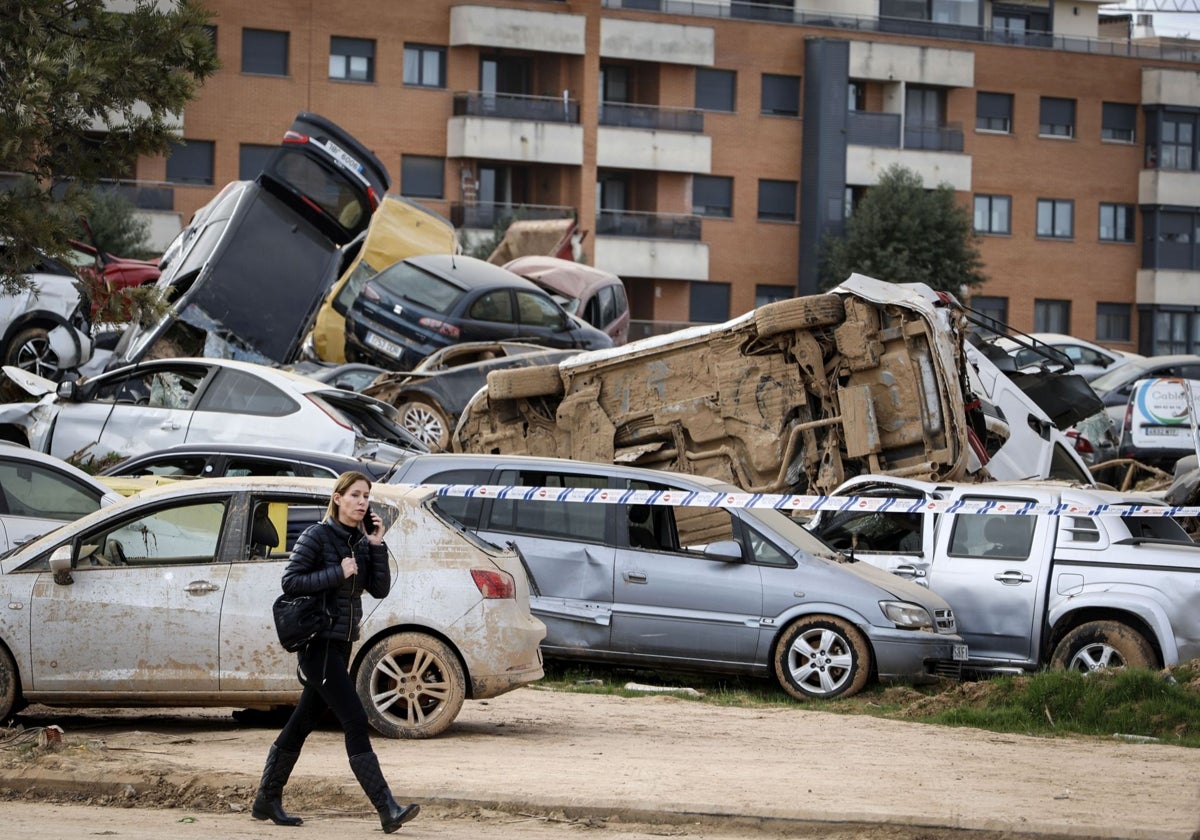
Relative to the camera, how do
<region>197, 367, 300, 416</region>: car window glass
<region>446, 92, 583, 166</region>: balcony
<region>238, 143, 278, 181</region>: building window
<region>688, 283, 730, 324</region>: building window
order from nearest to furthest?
<region>197, 367, 300, 416</region>: car window glass < <region>238, 143, 278, 181</region>: building window < <region>446, 92, 583, 166</region>: balcony < <region>688, 283, 730, 324</region>: building window

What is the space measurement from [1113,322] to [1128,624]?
53613 millimetres

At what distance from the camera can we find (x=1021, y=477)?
1811 centimetres

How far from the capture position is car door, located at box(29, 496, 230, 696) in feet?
32.7

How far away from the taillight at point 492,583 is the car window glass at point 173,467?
5898mm

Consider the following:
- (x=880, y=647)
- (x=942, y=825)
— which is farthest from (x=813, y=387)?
(x=942, y=825)

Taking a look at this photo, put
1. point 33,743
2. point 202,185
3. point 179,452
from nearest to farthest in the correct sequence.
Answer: point 33,743 → point 179,452 → point 202,185

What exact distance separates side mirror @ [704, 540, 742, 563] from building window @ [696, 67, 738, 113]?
47.2 meters

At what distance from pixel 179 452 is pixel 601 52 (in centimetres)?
4302

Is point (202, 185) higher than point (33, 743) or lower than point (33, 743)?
higher

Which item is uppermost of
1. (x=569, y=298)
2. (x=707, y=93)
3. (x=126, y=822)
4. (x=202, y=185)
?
(x=707, y=93)

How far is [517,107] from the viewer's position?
55812 millimetres

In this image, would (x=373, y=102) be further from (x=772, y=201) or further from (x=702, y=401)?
(x=702, y=401)

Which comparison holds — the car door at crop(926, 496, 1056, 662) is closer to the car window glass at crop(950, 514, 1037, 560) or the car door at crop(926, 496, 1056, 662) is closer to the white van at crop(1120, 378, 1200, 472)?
the car window glass at crop(950, 514, 1037, 560)

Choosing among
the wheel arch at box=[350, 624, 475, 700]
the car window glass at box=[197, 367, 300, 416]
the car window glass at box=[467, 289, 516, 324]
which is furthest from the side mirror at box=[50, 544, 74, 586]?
the car window glass at box=[467, 289, 516, 324]
